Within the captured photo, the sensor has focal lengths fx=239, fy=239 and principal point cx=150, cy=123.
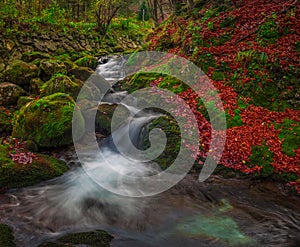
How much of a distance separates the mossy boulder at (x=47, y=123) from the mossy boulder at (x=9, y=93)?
10.8ft

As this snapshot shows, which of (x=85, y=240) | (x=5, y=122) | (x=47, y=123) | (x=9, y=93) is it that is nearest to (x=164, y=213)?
(x=85, y=240)

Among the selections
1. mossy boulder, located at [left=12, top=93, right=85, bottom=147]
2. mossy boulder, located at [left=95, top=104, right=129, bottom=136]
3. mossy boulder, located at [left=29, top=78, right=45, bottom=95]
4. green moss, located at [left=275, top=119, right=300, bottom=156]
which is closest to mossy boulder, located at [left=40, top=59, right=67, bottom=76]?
mossy boulder, located at [left=29, top=78, right=45, bottom=95]

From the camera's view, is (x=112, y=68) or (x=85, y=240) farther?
(x=112, y=68)

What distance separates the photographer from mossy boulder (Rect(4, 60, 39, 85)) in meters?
11.3

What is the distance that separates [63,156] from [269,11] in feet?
34.3

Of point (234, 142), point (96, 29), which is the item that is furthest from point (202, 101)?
point (96, 29)

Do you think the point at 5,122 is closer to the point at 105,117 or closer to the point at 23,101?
the point at 23,101

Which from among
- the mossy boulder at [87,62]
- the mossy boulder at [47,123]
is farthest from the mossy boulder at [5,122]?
the mossy boulder at [87,62]

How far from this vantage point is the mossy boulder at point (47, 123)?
722cm

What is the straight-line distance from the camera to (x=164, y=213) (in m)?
4.97

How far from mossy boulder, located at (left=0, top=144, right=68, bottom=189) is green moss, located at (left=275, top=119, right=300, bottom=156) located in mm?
6057

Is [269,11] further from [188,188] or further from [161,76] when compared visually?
[188,188]

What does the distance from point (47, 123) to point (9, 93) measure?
4508mm

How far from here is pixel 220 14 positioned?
12367 mm
